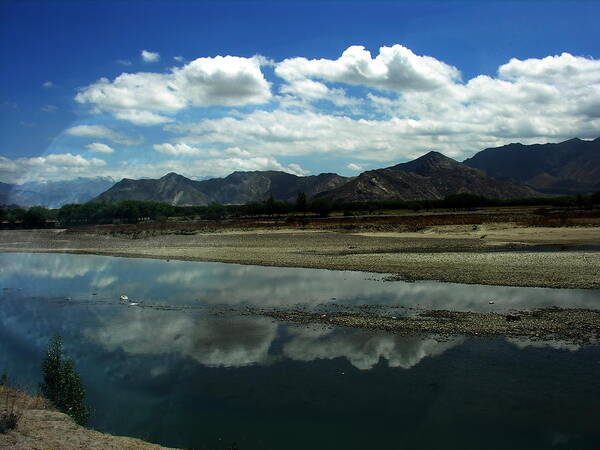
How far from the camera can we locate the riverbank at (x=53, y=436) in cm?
961

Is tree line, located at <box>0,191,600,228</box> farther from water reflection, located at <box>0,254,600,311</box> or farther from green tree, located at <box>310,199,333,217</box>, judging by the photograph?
water reflection, located at <box>0,254,600,311</box>

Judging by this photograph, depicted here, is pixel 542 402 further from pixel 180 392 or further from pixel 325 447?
pixel 180 392

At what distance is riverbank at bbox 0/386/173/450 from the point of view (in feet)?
31.5

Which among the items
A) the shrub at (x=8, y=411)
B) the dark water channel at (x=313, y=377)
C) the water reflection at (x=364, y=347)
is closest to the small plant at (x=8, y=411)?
the shrub at (x=8, y=411)

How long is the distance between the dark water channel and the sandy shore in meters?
6.11

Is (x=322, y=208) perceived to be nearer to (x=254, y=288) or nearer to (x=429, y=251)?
(x=429, y=251)

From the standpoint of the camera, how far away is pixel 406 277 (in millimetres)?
32781

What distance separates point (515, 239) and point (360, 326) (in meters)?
45.2

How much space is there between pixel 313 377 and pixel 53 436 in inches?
288

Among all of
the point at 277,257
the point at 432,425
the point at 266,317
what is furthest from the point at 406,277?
the point at 432,425

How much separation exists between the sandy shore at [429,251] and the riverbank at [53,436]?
2451 centimetres

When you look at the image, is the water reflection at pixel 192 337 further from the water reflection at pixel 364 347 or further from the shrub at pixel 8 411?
the shrub at pixel 8 411

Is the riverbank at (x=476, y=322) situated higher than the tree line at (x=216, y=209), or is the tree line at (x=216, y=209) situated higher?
the tree line at (x=216, y=209)

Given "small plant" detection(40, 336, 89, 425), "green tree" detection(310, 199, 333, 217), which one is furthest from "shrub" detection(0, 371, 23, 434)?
"green tree" detection(310, 199, 333, 217)
